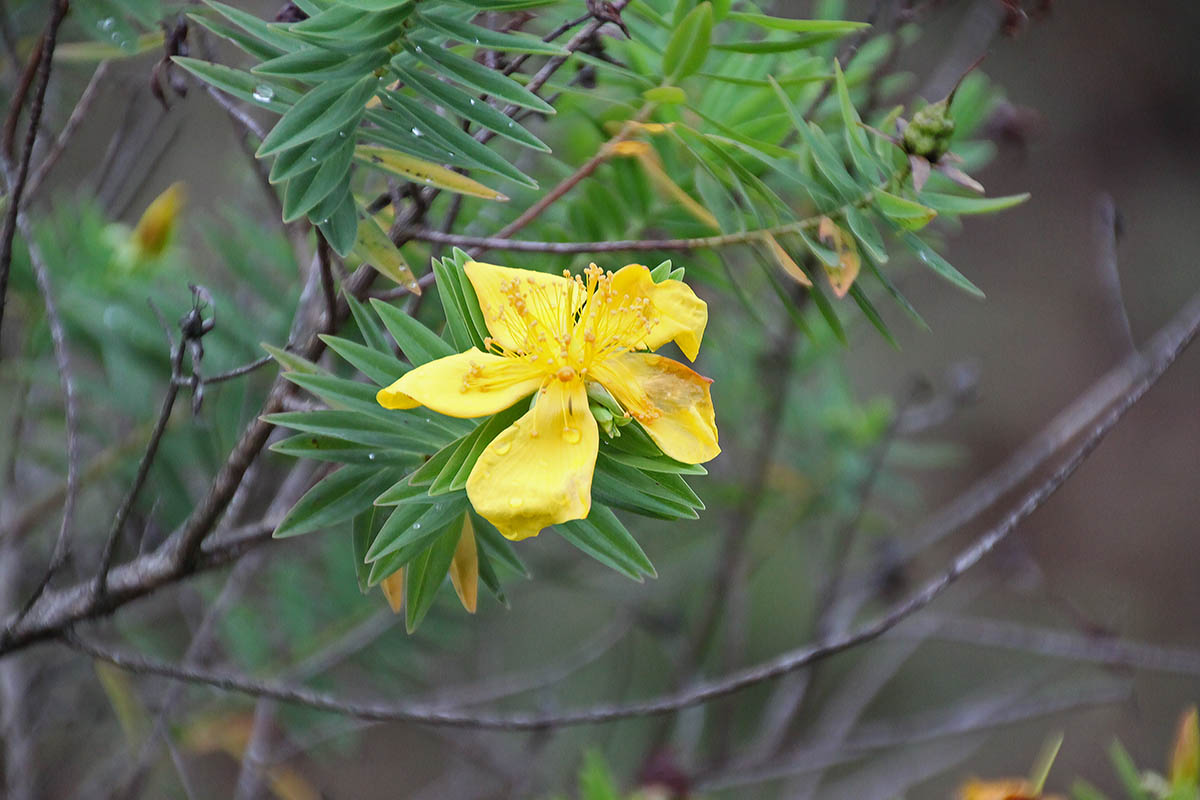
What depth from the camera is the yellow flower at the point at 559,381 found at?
64 centimetres

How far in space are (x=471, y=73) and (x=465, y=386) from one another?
25cm

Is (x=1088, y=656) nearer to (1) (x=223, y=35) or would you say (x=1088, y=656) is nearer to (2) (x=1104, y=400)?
(2) (x=1104, y=400)

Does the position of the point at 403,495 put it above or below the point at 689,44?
below

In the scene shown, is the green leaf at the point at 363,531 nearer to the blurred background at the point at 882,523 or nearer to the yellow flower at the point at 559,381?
the yellow flower at the point at 559,381

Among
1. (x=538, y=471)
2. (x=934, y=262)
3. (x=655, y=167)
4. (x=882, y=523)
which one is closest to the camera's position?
(x=538, y=471)

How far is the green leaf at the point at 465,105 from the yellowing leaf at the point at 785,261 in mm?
219

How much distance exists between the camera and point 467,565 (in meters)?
0.79

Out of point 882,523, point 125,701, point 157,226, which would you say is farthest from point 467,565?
point 882,523

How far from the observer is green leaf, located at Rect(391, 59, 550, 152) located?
0.73 m

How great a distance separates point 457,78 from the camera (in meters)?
0.74

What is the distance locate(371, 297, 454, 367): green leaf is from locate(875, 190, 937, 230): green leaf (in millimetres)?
362

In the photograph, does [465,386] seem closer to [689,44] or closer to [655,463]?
[655,463]

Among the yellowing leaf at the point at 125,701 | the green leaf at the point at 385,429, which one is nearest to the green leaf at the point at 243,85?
the green leaf at the point at 385,429

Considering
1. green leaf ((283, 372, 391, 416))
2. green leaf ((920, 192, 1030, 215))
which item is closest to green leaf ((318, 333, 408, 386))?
green leaf ((283, 372, 391, 416))
